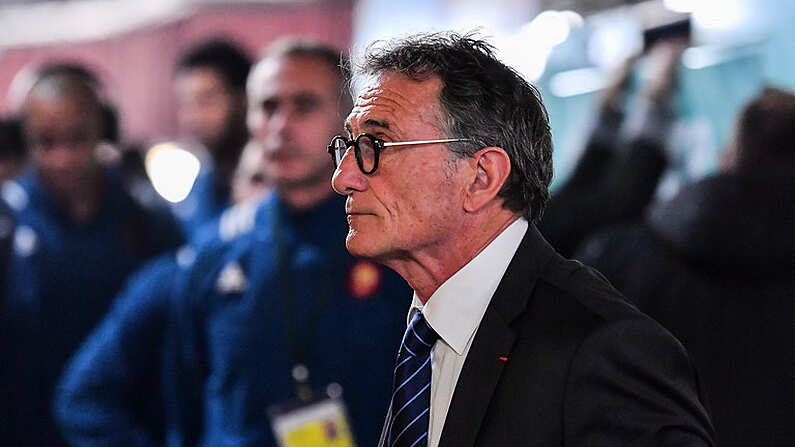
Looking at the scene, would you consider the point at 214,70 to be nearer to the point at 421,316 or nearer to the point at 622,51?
the point at 622,51

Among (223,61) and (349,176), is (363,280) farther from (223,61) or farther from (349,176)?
(223,61)

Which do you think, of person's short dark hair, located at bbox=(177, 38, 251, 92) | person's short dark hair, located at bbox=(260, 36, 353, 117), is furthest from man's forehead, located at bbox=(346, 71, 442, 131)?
person's short dark hair, located at bbox=(177, 38, 251, 92)

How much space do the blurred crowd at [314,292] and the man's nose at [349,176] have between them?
424 mm

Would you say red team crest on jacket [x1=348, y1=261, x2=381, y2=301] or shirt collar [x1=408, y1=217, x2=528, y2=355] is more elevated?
shirt collar [x1=408, y1=217, x2=528, y2=355]

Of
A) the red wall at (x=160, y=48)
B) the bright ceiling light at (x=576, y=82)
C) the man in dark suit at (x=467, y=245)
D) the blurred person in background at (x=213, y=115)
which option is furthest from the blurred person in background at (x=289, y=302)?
the red wall at (x=160, y=48)

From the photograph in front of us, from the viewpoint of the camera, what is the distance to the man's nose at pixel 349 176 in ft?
5.50

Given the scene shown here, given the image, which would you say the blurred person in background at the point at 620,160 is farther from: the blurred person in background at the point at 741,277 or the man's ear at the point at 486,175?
the man's ear at the point at 486,175

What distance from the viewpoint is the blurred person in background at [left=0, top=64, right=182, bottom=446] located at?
360cm

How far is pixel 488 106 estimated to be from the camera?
5.33 ft

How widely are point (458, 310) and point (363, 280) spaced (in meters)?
1.03

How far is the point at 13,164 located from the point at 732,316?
374 cm

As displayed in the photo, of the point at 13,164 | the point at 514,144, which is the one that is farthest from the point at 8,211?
the point at 514,144

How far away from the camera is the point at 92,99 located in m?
3.78

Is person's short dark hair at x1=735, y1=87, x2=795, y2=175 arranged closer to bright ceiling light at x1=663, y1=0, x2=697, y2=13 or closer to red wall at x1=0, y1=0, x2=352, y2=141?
bright ceiling light at x1=663, y1=0, x2=697, y2=13
